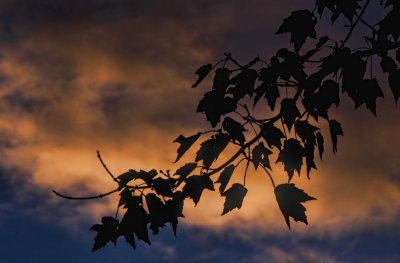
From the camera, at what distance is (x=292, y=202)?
4.46 metres

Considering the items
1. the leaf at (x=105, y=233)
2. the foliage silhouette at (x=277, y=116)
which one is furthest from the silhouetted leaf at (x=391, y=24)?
the leaf at (x=105, y=233)

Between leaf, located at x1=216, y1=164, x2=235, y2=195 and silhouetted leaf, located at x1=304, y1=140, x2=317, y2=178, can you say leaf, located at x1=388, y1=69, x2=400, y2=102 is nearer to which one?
silhouetted leaf, located at x1=304, y1=140, x2=317, y2=178

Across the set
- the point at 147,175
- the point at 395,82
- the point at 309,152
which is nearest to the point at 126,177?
the point at 147,175

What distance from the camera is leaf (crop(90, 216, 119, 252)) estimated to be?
461 cm

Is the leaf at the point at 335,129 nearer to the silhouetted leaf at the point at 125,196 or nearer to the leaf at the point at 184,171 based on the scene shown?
the leaf at the point at 184,171

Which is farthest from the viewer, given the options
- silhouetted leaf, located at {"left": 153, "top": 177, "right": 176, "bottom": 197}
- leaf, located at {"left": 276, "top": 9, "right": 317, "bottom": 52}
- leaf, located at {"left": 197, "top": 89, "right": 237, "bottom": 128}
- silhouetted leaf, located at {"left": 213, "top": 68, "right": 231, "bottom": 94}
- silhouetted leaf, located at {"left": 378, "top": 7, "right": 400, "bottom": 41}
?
silhouetted leaf, located at {"left": 153, "top": 177, "right": 176, "bottom": 197}

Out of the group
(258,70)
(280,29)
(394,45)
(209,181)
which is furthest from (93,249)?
(394,45)

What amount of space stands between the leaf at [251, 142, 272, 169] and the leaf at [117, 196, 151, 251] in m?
1.15

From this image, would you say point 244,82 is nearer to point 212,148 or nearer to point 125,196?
point 212,148

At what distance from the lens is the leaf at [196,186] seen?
4738mm

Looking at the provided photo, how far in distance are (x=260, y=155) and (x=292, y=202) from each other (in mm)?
590

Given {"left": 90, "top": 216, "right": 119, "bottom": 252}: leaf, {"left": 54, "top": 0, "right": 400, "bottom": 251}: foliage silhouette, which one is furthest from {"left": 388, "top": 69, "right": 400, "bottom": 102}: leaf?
{"left": 90, "top": 216, "right": 119, "bottom": 252}: leaf

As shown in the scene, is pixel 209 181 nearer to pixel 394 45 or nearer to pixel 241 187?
pixel 241 187

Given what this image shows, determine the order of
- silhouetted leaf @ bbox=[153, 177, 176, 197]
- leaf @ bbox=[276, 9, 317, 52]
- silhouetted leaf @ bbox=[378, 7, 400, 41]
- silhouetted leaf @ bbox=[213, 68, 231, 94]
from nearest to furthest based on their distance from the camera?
silhouetted leaf @ bbox=[378, 7, 400, 41], leaf @ bbox=[276, 9, 317, 52], silhouetted leaf @ bbox=[213, 68, 231, 94], silhouetted leaf @ bbox=[153, 177, 176, 197]
